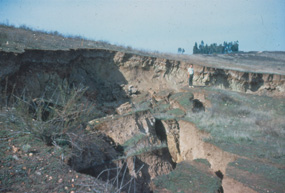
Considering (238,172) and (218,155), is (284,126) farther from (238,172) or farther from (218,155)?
(238,172)

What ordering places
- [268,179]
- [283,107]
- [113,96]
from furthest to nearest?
[113,96]
[283,107]
[268,179]

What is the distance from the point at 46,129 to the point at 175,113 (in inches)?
225

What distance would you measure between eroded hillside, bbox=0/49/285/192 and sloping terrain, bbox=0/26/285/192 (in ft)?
0.10

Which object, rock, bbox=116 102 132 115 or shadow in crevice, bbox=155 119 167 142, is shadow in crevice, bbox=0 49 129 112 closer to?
rock, bbox=116 102 132 115

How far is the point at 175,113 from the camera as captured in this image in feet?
30.0

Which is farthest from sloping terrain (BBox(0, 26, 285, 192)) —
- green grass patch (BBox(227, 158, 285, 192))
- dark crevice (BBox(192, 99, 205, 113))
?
dark crevice (BBox(192, 99, 205, 113))

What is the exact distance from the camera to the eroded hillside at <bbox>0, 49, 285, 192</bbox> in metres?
4.41

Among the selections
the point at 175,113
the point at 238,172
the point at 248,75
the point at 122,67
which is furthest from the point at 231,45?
the point at 238,172

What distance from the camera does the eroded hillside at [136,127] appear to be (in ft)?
14.5

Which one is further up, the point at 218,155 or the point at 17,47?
the point at 17,47

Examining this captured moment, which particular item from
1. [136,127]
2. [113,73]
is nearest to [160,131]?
[136,127]

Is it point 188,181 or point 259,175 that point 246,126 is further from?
point 188,181

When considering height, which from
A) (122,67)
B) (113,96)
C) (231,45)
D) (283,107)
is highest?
(231,45)

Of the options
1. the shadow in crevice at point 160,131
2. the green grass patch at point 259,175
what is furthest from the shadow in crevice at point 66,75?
the green grass patch at point 259,175
